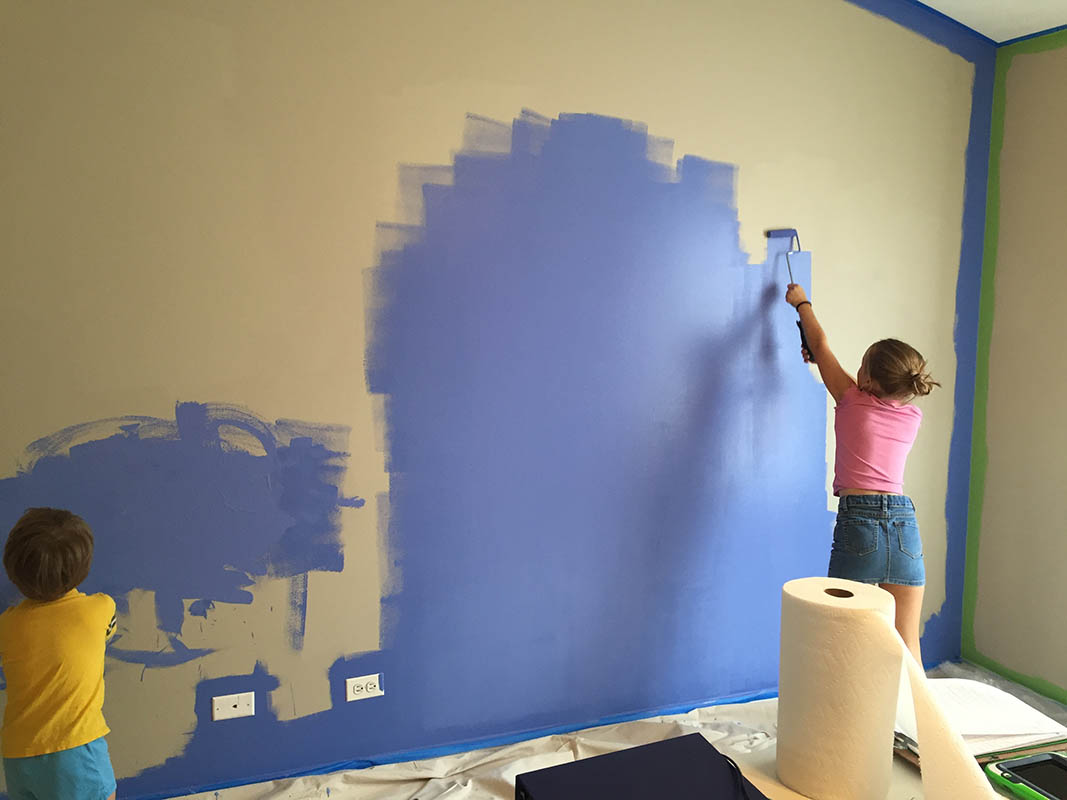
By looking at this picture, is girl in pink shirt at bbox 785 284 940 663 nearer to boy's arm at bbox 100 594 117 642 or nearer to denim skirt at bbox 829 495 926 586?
denim skirt at bbox 829 495 926 586

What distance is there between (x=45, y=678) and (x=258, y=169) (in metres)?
1.29

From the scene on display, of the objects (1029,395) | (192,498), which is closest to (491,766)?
(192,498)

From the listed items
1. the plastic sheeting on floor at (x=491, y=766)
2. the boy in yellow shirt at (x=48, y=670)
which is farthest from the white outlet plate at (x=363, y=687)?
the boy in yellow shirt at (x=48, y=670)

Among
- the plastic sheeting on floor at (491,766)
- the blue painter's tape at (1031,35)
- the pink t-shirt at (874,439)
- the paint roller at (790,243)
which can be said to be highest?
the blue painter's tape at (1031,35)

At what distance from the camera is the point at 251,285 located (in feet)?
6.72

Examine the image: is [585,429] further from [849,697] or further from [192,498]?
[849,697]

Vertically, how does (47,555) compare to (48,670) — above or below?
above

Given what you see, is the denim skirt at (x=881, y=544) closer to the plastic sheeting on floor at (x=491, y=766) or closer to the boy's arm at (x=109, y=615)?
the plastic sheeting on floor at (x=491, y=766)

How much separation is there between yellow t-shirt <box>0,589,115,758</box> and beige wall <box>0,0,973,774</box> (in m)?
0.33

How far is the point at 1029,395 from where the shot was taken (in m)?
3.08

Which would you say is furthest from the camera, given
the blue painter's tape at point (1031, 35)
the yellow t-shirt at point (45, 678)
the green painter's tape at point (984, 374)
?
the green painter's tape at point (984, 374)

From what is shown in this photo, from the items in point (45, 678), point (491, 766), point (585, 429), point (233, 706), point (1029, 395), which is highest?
point (1029, 395)

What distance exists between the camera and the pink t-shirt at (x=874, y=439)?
2387mm

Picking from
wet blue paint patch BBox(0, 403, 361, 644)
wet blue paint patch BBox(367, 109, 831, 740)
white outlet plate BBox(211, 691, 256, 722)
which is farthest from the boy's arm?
wet blue paint patch BBox(367, 109, 831, 740)
